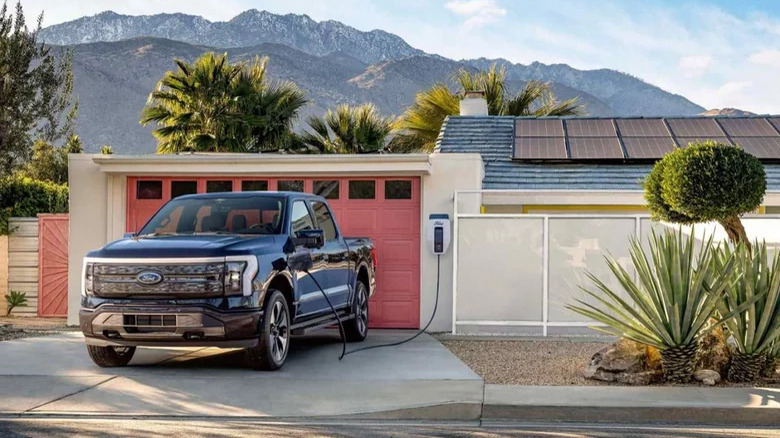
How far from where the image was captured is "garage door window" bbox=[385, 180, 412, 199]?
1533 cm

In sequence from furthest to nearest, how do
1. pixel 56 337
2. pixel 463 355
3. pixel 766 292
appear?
pixel 56 337
pixel 463 355
pixel 766 292

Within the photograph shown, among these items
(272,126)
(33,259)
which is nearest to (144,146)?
(272,126)

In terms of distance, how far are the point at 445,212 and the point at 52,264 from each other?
769cm

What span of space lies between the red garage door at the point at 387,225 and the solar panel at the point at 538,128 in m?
5.29

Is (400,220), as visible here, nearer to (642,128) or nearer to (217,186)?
(217,186)

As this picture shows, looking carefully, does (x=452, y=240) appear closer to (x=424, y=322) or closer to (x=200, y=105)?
(x=424, y=322)

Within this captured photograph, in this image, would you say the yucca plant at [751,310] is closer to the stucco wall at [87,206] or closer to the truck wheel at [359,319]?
the truck wheel at [359,319]

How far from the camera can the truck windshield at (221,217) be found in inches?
439

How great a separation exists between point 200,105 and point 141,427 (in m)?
21.5

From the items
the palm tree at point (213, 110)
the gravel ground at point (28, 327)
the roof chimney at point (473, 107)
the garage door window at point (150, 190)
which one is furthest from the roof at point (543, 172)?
the palm tree at point (213, 110)

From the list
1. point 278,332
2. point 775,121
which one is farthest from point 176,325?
point 775,121

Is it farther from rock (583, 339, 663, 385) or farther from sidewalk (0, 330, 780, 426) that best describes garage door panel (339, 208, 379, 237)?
rock (583, 339, 663, 385)

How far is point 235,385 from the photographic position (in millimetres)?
9508

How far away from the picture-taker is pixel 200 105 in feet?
93.1
